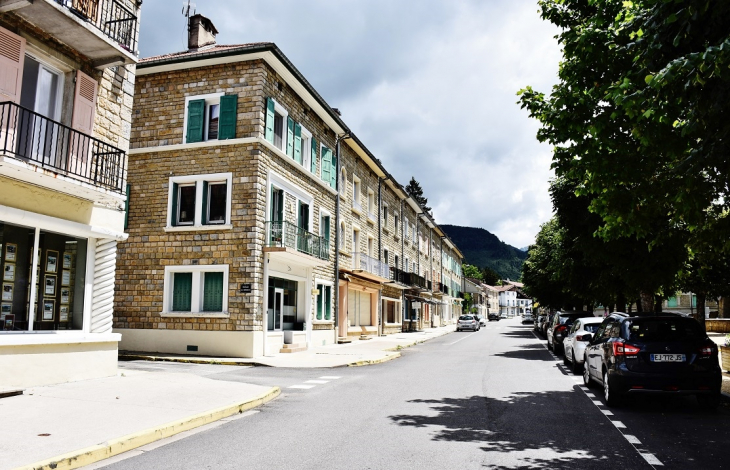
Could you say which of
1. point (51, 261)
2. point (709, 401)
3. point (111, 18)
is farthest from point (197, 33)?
point (709, 401)

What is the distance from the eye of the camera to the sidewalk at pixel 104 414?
5836mm

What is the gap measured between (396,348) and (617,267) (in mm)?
10064

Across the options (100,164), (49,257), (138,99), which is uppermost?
(138,99)

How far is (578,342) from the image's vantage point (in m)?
14.8

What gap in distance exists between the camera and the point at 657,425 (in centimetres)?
782

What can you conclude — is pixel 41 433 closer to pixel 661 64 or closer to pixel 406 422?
pixel 406 422

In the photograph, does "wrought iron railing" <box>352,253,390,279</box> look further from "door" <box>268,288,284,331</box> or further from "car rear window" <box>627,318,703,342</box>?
"car rear window" <box>627,318,703,342</box>

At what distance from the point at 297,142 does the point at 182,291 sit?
23.6 feet

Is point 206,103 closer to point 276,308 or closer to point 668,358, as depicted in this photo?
point 276,308

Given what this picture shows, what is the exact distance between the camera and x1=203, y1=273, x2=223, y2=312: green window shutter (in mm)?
18688

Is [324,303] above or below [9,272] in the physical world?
below

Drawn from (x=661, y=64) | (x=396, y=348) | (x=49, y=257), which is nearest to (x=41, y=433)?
(x=49, y=257)

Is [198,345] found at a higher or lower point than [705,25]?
lower

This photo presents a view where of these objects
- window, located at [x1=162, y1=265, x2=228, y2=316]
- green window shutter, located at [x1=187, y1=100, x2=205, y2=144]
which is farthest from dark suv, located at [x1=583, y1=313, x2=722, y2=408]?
green window shutter, located at [x1=187, y1=100, x2=205, y2=144]
